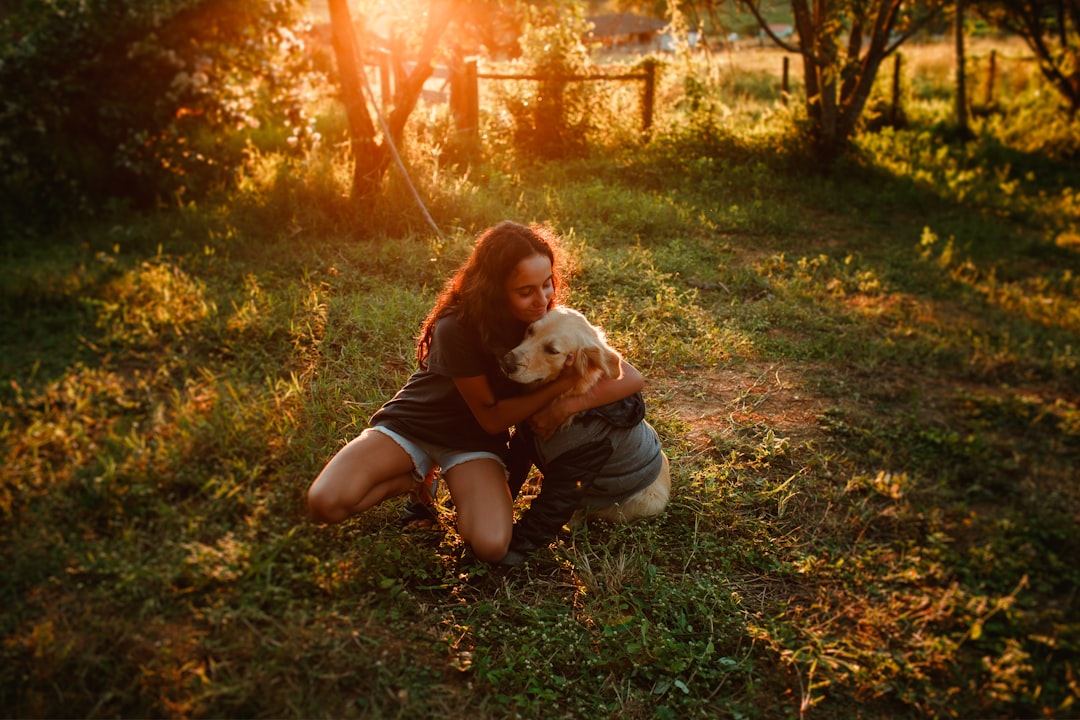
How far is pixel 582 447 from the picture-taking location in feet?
9.48

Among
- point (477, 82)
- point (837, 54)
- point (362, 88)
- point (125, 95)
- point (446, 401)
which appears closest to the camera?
point (446, 401)

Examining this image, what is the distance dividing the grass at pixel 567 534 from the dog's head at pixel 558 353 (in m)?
0.81


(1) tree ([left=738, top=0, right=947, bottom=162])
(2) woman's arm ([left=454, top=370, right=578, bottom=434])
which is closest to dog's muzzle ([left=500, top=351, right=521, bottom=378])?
(2) woman's arm ([left=454, top=370, right=578, bottom=434])

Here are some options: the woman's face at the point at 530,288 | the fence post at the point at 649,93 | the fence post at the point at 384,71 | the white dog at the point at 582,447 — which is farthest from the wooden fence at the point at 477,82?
the white dog at the point at 582,447

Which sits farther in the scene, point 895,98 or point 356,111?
point 895,98

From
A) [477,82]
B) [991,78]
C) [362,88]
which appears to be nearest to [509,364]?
[362,88]

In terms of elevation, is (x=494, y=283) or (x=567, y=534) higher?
(x=494, y=283)

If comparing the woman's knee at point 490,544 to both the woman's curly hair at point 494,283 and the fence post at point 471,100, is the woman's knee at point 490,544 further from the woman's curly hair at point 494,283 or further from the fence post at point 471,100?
the fence post at point 471,100

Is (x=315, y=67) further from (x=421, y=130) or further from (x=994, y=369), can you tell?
(x=994, y=369)

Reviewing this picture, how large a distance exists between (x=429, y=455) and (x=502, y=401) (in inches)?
18.3

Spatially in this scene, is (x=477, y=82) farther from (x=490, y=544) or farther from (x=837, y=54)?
(x=490, y=544)

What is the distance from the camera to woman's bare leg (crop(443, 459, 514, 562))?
9.31 ft

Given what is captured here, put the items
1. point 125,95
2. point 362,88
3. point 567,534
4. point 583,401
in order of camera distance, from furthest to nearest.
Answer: point 125,95 → point 362,88 → point 567,534 → point 583,401

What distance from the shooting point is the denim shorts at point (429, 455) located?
3.04 meters
